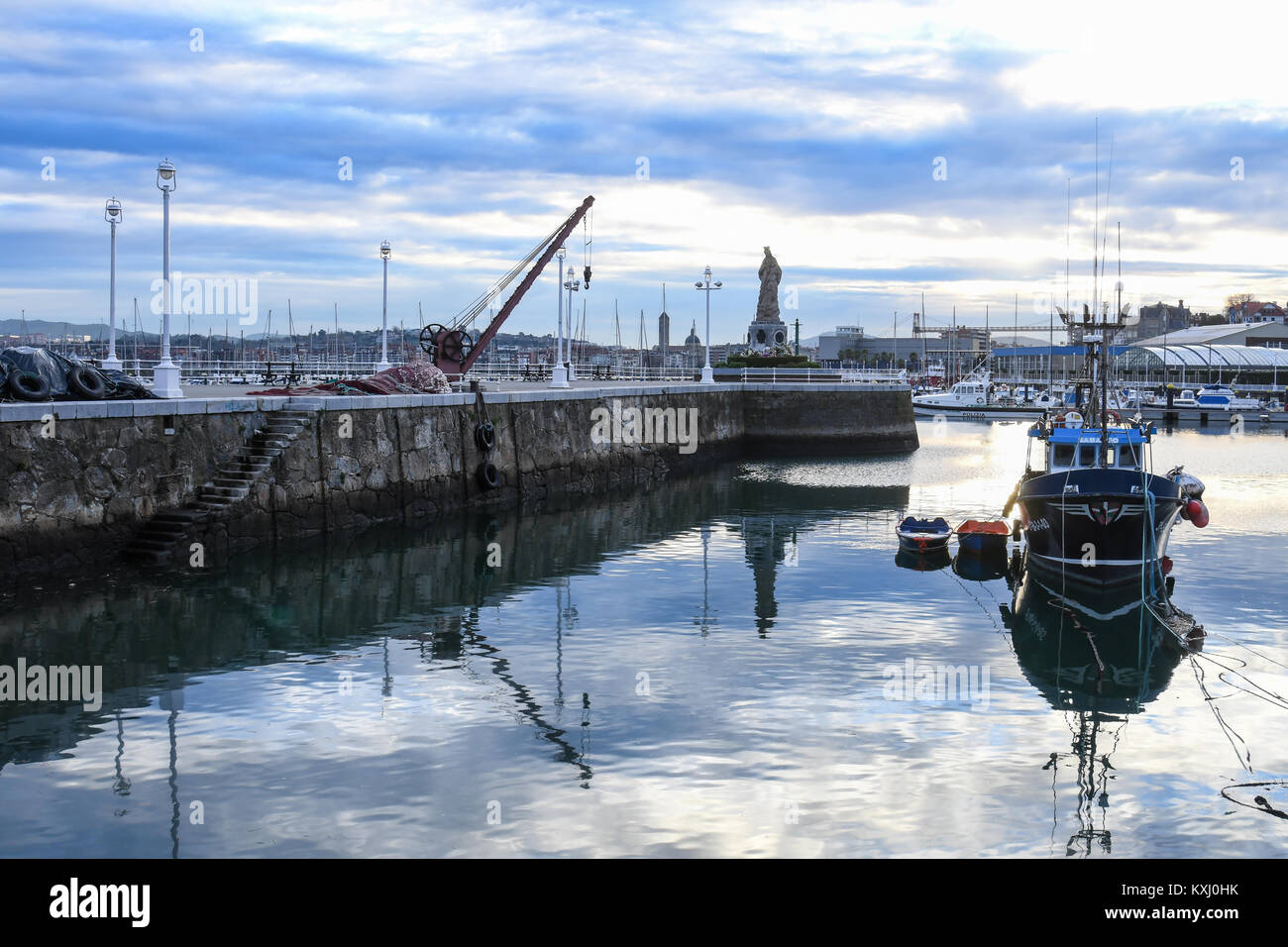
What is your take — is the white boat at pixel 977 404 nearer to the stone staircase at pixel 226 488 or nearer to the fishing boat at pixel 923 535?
the fishing boat at pixel 923 535

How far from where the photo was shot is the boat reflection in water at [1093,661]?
447 inches

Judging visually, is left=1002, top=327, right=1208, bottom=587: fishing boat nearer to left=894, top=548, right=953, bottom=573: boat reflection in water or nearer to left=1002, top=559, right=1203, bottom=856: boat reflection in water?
left=1002, top=559, right=1203, bottom=856: boat reflection in water

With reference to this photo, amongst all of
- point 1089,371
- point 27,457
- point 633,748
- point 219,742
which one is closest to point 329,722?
point 219,742

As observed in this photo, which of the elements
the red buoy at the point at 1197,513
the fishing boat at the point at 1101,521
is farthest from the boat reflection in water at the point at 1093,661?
the red buoy at the point at 1197,513

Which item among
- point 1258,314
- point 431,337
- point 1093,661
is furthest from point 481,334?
point 1258,314

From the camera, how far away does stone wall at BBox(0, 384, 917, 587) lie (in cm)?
1986

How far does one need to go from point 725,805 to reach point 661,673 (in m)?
4.62

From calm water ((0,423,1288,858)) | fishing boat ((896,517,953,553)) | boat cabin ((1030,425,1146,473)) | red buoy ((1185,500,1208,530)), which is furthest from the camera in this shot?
fishing boat ((896,517,953,553))

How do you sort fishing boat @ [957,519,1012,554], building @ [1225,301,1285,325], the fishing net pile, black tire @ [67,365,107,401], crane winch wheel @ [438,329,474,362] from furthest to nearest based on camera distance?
building @ [1225,301,1285,325], crane winch wheel @ [438,329,474,362], the fishing net pile, fishing boat @ [957,519,1012,554], black tire @ [67,365,107,401]

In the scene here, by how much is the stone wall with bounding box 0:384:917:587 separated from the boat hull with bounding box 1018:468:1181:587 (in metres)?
15.2

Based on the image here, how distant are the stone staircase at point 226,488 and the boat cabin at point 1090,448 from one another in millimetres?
16551

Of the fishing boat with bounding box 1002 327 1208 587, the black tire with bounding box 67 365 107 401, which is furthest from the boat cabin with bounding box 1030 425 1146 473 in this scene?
the black tire with bounding box 67 365 107 401

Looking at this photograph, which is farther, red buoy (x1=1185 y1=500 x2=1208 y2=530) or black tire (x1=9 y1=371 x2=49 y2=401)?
red buoy (x1=1185 y1=500 x2=1208 y2=530)

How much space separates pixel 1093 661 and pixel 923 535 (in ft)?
28.3
